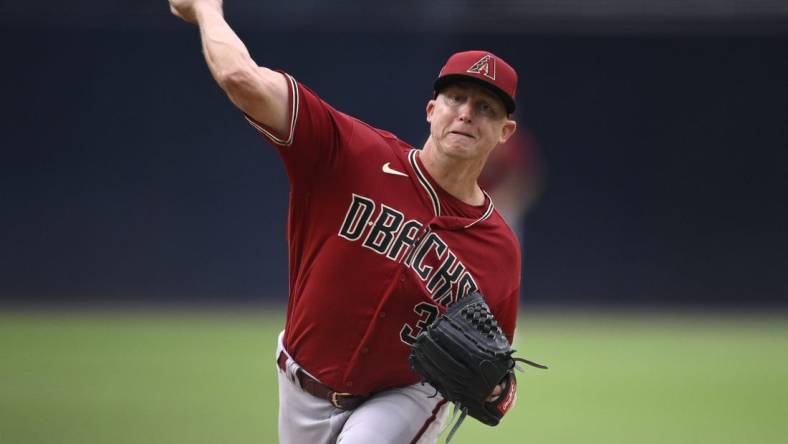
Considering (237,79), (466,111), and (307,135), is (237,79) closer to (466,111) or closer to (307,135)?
(307,135)

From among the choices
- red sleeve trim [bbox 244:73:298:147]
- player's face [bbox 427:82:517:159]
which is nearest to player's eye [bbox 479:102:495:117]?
player's face [bbox 427:82:517:159]

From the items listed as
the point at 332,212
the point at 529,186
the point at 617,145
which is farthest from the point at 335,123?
the point at 617,145

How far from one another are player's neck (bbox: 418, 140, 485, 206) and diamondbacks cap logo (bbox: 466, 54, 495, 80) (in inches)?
12.9

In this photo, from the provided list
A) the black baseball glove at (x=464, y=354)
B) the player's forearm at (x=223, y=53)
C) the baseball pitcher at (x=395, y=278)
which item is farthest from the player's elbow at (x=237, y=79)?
the black baseball glove at (x=464, y=354)

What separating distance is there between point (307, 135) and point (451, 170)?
27.9 inches

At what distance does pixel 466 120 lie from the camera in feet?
12.8

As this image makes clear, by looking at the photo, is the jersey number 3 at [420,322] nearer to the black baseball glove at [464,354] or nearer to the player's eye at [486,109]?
the black baseball glove at [464,354]

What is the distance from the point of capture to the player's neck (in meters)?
3.96

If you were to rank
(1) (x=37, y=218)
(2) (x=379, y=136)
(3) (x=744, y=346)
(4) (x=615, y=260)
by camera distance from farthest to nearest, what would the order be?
(4) (x=615, y=260) → (1) (x=37, y=218) → (3) (x=744, y=346) → (2) (x=379, y=136)

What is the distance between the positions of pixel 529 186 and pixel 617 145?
1509mm

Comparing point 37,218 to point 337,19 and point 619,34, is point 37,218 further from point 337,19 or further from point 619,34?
point 619,34

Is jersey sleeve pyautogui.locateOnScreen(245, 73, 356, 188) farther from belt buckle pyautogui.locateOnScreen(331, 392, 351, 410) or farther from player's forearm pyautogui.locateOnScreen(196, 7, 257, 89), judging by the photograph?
belt buckle pyautogui.locateOnScreen(331, 392, 351, 410)

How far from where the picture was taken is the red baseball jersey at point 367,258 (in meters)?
3.73

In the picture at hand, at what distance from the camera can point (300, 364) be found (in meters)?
3.90
